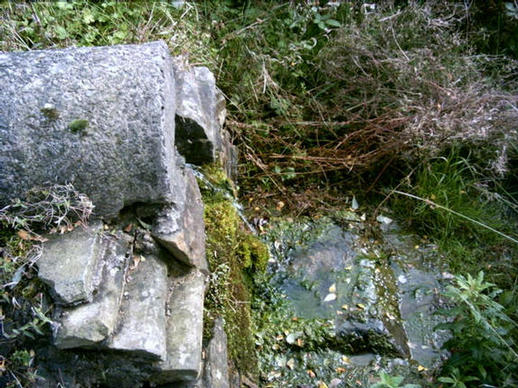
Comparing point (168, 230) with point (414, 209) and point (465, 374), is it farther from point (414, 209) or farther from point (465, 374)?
point (414, 209)

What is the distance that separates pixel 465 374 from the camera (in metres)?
2.58

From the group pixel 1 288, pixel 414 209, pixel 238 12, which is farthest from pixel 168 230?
pixel 238 12

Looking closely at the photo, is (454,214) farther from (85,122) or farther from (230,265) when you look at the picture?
(85,122)

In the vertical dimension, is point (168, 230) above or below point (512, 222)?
above

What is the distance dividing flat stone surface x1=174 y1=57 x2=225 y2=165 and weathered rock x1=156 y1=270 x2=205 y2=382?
0.76 meters

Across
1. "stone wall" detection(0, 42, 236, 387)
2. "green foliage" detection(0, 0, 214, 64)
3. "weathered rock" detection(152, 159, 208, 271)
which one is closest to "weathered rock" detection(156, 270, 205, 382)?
"stone wall" detection(0, 42, 236, 387)

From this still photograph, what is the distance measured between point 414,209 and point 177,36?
6.71 ft

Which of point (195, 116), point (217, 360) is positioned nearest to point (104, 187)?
point (195, 116)

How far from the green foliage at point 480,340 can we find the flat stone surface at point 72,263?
1.62m

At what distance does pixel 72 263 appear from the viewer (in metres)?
1.75

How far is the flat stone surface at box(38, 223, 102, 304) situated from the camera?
169 centimetres

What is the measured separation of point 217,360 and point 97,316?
72 centimetres

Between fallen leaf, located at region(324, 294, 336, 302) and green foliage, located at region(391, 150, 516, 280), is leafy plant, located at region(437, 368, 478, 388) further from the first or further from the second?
green foliage, located at region(391, 150, 516, 280)

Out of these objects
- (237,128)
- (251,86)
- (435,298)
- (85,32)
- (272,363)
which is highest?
(85,32)
